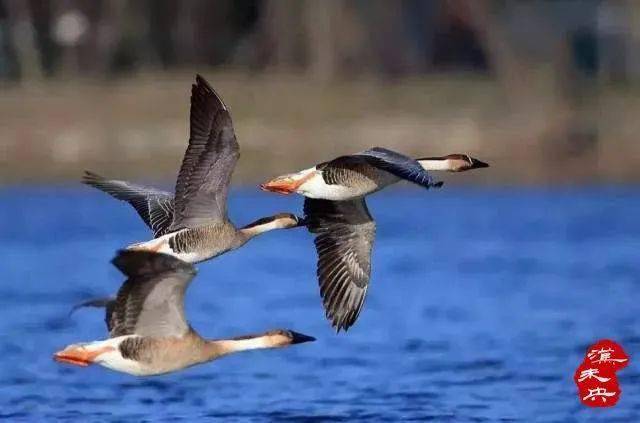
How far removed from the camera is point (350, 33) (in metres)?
37.8

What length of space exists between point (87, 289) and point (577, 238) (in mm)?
7546

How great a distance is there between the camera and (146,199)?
42.3 ft

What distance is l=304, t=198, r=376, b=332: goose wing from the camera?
12086 mm

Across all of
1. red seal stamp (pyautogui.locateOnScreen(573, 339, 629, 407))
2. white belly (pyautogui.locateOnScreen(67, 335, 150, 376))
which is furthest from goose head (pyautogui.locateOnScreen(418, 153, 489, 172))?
red seal stamp (pyautogui.locateOnScreen(573, 339, 629, 407))

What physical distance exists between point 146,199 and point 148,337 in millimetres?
2480

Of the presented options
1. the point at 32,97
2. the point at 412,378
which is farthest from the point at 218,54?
the point at 412,378

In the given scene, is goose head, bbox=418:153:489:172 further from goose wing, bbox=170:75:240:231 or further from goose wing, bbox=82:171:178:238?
goose wing, bbox=82:171:178:238

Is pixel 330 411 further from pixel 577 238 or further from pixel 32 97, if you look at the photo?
pixel 32 97

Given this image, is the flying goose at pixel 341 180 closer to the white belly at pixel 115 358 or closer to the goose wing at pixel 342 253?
the goose wing at pixel 342 253

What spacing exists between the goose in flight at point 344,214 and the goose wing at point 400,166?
0.01 metres

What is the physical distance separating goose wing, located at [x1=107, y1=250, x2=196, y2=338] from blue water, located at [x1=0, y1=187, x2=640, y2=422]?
2.96 m

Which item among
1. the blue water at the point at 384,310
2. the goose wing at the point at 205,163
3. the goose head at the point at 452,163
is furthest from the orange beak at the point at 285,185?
the blue water at the point at 384,310

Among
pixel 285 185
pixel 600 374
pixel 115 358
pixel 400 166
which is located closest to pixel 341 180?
pixel 285 185

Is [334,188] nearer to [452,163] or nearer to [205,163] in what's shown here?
[205,163]
